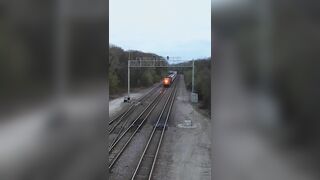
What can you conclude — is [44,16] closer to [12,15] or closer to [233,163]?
[12,15]

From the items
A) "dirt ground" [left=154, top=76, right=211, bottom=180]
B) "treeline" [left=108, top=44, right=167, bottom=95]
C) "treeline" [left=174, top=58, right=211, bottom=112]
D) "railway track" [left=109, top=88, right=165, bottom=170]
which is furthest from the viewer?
"treeline" [left=108, top=44, right=167, bottom=95]

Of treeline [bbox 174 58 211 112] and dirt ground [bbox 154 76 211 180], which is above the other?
treeline [bbox 174 58 211 112]

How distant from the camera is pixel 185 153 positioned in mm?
10234

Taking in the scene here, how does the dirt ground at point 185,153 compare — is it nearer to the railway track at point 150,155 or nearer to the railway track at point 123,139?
the railway track at point 150,155

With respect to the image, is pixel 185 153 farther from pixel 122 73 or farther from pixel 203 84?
pixel 122 73

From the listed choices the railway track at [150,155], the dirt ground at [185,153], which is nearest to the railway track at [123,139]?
the railway track at [150,155]

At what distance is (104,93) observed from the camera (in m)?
1.39

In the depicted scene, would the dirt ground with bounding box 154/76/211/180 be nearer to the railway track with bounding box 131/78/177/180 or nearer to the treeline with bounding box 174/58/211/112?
the railway track with bounding box 131/78/177/180

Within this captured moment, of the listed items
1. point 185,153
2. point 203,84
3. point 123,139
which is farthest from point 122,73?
point 185,153

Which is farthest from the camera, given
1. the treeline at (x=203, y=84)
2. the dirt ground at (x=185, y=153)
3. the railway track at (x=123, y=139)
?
the treeline at (x=203, y=84)

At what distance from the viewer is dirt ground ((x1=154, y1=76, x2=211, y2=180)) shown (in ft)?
26.9

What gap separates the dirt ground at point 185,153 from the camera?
821 cm

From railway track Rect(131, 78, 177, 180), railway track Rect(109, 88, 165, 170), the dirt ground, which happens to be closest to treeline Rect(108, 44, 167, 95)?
railway track Rect(109, 88, 165, 170)

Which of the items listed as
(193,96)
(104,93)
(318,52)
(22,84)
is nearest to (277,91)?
(318,52)
